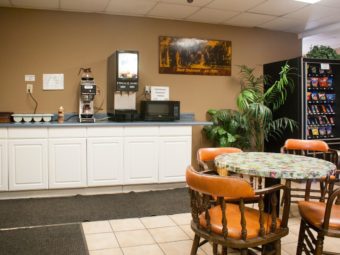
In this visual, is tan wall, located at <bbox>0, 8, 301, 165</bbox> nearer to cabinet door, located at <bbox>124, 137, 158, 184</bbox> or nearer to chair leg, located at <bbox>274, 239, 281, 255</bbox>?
cabinet door, located at <bbox>124, 137, 158, 184</bbox>

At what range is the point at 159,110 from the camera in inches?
193

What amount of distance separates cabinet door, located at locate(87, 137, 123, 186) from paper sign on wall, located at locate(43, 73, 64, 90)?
1.05 metres

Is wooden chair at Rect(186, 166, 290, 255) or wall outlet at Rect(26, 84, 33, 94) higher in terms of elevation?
wall outlet at Rect(26, 84, 33, 94)

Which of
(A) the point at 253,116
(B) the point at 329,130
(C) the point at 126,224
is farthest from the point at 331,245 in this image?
(B) the point at 329,130

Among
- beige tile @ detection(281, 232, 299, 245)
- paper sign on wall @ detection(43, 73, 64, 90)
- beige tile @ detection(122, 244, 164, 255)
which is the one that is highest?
paper sign on wall @ detection(43, 73, 64, 90)

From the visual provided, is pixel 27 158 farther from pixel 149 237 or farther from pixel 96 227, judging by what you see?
pixel 149 237

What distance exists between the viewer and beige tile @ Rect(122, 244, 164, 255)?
112 inches

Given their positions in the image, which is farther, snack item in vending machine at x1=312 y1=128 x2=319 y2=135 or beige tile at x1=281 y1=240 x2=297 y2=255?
snack item in vending machine at x1=312 y1=128 x2=319 y2=135

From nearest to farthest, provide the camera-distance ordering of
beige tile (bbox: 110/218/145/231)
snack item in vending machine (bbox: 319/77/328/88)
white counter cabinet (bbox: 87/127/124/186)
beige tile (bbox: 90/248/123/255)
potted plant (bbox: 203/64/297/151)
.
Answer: beige tile (bbox: 90/248/123/255), beige tile (bbox: 110/218/145/231), white counter cabinet (bbox: 87/127/124/186), potted plant (bbox: 203/64/297/151), snack item in vending machine (bbox: 319/77/328/88)

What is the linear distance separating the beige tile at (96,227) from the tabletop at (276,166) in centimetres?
148

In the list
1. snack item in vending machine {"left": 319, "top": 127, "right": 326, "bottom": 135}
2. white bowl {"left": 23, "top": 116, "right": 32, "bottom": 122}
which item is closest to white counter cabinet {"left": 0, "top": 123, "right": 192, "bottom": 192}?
white bowl {"left": 23, "top": 116, "right": 32, "bottom": 122}

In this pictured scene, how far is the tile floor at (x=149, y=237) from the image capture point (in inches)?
114

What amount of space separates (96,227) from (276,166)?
77.6 inches

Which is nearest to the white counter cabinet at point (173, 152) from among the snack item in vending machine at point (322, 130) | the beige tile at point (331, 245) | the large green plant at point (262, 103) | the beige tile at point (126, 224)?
the large green plant at point (262, 103)
